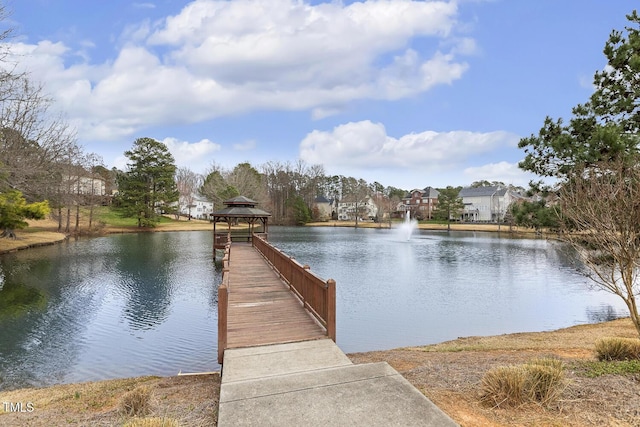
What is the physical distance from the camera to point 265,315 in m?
7.98

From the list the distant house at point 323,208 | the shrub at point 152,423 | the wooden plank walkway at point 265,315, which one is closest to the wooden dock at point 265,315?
the wooden plank walkway at point 265,315

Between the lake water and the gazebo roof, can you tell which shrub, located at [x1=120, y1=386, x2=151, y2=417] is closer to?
the lake water

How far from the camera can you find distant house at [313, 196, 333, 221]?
257ft

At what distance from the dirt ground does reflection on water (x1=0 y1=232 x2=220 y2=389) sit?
1448 millimetres

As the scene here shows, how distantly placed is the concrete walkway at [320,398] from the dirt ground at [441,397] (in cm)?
39

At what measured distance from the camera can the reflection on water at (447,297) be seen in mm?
Result: 11438

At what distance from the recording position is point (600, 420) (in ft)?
12.2

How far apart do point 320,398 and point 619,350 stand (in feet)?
17.2

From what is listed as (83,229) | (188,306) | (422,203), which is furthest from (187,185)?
(188,306)

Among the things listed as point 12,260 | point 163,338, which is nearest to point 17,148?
point 12,260

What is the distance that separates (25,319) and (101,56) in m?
14.7

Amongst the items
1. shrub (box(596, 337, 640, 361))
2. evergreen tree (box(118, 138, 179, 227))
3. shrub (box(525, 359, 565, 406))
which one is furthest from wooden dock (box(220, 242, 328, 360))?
evergreen tree (box(118, 138, 179, 227))

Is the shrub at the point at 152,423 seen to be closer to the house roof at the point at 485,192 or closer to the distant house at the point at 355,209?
the distant house at the point at 355,209

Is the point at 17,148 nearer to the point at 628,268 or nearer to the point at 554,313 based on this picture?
the point at 628,268
